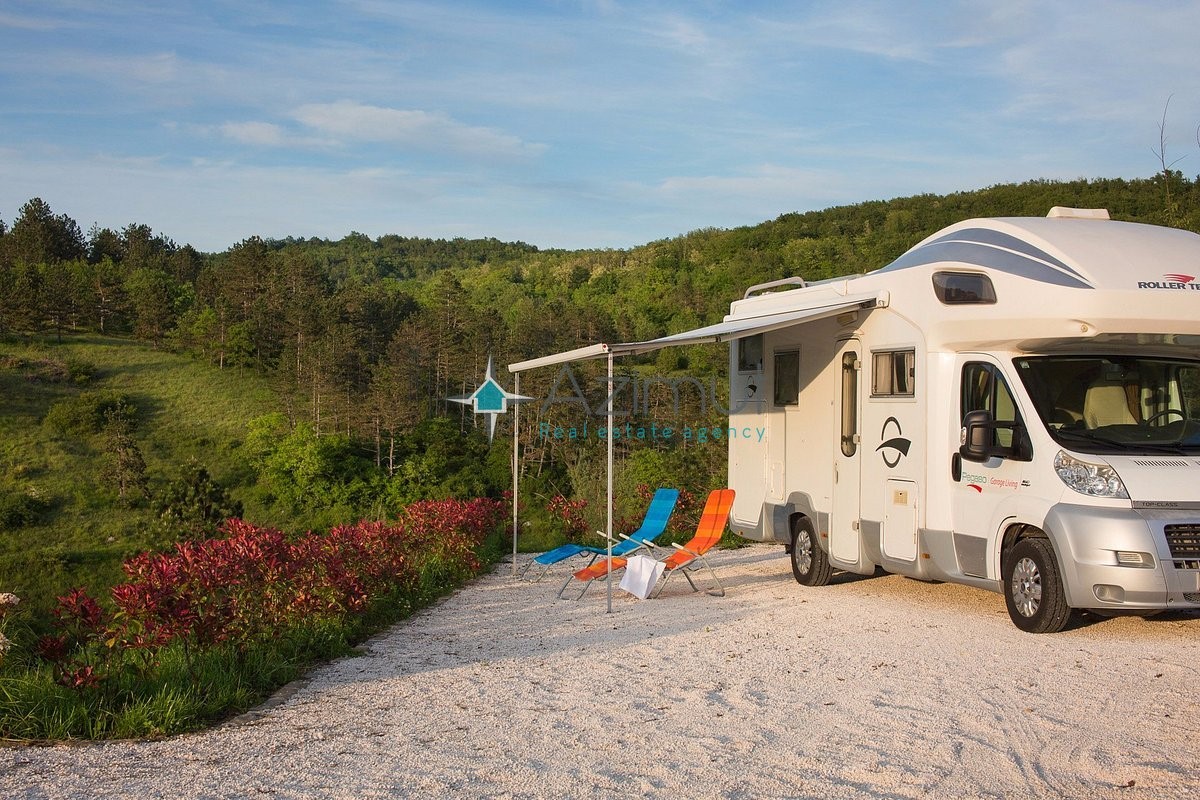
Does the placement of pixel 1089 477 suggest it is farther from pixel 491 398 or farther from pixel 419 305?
pixel 419 305

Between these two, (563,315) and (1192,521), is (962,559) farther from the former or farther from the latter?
(563,315)

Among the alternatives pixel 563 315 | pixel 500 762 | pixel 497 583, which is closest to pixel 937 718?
pixel 500 762

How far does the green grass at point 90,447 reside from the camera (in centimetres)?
4947

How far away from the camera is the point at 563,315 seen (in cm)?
6519

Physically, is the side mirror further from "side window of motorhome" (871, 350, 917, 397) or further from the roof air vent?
the roof air vent

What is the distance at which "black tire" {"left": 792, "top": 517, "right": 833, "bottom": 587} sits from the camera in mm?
9594

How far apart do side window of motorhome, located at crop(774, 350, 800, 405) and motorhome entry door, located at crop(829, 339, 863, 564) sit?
2.49ft

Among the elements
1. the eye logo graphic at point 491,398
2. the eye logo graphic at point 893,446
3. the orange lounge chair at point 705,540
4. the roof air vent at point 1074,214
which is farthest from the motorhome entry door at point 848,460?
the eye logo graphic at point 491,398

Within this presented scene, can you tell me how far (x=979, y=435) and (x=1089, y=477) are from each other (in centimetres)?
80

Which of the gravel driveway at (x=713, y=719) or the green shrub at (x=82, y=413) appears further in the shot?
the green shrub at (x=82, y=413)

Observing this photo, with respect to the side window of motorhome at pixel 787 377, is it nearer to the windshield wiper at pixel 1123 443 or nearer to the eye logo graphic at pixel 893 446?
the eye logo graphic at pixel 893 446

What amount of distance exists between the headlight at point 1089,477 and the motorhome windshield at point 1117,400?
0.63ft

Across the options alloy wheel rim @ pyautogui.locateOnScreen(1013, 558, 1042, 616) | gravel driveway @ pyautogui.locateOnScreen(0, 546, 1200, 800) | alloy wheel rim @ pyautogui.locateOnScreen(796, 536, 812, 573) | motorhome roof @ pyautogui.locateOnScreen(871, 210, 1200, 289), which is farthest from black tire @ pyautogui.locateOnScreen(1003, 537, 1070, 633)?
alloy wheel rim @ pyautogui.locateOnScreen(796, 536, 812, 573)

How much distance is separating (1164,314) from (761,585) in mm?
4515
